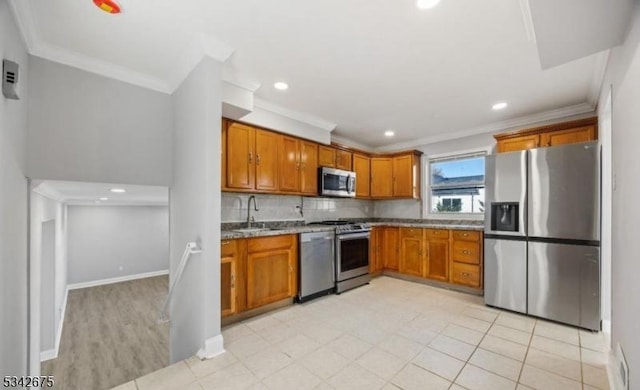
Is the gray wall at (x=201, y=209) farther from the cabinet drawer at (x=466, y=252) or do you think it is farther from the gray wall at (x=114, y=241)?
the gray wall at (x=114, y=241)

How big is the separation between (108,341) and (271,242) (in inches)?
132

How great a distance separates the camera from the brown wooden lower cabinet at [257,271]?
2.72 meters

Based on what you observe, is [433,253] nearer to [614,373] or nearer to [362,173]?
[362,173]

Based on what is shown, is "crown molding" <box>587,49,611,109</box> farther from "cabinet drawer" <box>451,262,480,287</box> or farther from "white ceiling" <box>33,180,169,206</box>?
"white ceiling" <box>33,180,169,206</box>

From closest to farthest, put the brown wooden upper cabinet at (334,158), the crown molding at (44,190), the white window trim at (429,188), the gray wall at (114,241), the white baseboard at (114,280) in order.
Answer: the crown molding at (44,190) < the brown wooden upper cabinet at (334,158) < the white window trim at (429,188) < the white baseboard at (114,280) < the gray wall at (114,241)

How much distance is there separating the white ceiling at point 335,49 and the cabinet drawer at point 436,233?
182 centimetres

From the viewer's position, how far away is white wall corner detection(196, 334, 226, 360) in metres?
2.13

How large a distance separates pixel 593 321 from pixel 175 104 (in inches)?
189

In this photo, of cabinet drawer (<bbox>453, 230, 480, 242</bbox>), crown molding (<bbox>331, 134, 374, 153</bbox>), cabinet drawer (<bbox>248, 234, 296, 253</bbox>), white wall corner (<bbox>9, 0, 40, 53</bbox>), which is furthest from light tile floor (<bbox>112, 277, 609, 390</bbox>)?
crown molding (<bbox>331, 134, 374, 153</bbox>)

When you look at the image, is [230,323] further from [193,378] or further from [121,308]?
[121,308]

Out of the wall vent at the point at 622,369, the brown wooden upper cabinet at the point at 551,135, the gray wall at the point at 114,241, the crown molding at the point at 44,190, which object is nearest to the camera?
the wall vent at the point at 622,369

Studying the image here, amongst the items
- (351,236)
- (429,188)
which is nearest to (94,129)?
(351,236)

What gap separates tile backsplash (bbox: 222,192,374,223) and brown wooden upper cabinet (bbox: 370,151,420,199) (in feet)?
1.81

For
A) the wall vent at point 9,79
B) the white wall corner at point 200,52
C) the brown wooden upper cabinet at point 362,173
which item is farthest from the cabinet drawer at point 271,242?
the wall vent at point 9,79
